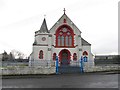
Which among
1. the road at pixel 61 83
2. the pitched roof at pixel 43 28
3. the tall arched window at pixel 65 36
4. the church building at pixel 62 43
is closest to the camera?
the road at pixel 61 83

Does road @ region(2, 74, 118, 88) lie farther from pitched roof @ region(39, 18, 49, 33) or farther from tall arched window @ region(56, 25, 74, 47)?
tall arched window @ region(56, 25, 74, 47)

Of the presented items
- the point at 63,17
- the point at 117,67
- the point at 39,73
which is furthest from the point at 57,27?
the point at 39,73

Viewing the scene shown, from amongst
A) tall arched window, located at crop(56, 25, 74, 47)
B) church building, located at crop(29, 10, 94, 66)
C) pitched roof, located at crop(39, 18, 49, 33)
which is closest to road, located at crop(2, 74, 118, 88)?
church building, located at crop(29, 10, 94, 66)

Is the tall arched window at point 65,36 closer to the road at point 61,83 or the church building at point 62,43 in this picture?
the church building at point 62,43

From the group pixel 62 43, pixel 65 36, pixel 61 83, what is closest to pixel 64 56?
pixel 62 43

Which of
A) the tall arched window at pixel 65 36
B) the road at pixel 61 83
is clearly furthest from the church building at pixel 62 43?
the road at pixel 61 83

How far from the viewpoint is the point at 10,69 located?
25.3 m

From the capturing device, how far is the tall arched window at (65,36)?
44.5 metres

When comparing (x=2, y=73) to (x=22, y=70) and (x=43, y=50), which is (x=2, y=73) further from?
(x=43, y=50)

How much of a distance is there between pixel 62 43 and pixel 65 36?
1.70 meters

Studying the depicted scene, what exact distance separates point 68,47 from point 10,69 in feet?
68.3

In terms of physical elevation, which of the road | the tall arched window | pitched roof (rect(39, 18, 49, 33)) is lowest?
the road

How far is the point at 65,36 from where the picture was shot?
45.1 m

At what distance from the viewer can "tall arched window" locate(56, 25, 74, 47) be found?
44494 mm
